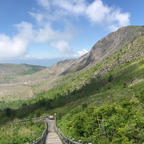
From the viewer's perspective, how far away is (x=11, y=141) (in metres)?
13.0

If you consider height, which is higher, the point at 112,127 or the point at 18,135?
the point at 112,127

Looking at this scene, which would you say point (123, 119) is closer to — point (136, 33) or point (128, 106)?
point (128, 106)

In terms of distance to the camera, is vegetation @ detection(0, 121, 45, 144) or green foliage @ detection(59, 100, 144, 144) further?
vegetation @ detection(0, 121, 45, 144)

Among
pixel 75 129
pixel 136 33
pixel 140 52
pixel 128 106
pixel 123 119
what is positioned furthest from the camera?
pixel 136 33

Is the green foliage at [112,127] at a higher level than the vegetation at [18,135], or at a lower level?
higher

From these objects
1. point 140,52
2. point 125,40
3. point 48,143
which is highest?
point 125,40

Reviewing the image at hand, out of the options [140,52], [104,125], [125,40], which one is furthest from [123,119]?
[125,40]

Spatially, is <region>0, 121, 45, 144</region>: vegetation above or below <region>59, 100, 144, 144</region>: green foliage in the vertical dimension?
below

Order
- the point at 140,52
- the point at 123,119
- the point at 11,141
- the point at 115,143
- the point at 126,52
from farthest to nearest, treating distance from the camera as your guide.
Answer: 1. the point at 126,52
2. the point at 140,52
3. the point at 123,119
4. the point at 11,141
5. the point at 115,143

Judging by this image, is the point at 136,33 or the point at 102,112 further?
the point at 136,33

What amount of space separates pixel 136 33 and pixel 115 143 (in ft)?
673

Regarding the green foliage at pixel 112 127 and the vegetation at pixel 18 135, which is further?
the vegetation at pixel 18 135

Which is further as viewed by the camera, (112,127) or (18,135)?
→ (18,135)

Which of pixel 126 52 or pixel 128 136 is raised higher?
pixel 126 52
